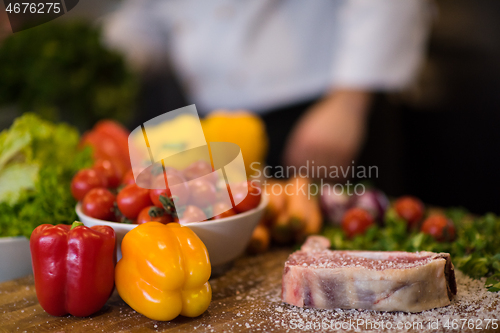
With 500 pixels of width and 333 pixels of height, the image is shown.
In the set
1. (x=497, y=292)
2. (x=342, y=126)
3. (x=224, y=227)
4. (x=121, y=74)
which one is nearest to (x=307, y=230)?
(x=224, y=227)

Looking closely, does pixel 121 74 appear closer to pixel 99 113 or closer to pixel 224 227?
pixel 99 113

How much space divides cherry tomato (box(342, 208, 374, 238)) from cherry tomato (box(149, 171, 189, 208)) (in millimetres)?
602

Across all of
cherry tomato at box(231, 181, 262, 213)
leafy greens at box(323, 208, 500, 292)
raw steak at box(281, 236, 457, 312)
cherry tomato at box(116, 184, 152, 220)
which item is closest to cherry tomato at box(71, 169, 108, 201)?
cherry tomato at box(116, 184, 152, 220)

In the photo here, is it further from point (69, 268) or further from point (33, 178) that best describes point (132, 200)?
point (33, 178)

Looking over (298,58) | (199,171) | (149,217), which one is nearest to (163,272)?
(149,217)

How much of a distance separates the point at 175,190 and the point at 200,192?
6cm

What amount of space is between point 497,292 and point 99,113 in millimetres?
1640

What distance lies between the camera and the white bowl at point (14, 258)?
1015 mm

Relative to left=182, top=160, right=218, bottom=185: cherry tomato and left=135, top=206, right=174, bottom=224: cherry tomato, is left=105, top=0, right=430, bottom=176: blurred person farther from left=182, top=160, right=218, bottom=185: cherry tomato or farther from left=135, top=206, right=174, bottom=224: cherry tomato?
left=135, top=206, right=174, bottom=224: cherry tomato

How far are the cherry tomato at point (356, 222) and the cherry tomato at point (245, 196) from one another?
0.42 metres

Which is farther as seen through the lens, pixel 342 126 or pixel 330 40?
pixel 330 40

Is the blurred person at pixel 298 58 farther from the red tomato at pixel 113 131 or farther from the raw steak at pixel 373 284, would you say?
the raw steak at pixel 373 284

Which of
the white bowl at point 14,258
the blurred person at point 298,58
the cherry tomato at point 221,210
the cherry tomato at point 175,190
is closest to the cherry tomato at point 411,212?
the blurred person at point 298,58

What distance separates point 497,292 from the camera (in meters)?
0.89
